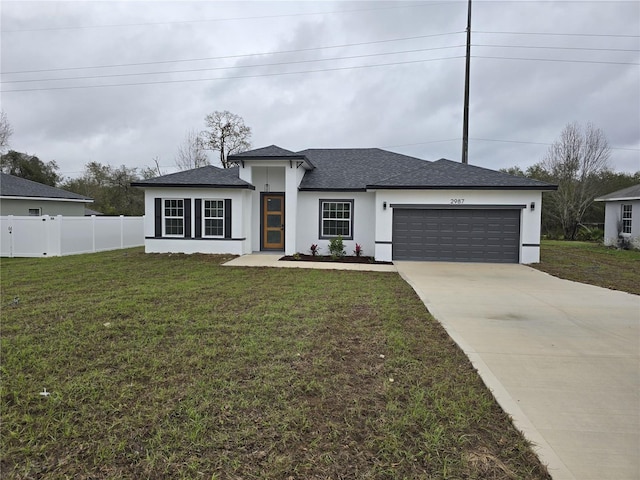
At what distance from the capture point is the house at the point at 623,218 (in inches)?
795

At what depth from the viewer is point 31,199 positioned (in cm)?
2098

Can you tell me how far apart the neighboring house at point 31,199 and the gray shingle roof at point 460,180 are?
62.6ft

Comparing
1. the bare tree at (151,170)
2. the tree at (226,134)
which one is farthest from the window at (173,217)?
the bare tree at (151,170)

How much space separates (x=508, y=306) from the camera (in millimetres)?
7516

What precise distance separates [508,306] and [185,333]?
611cm

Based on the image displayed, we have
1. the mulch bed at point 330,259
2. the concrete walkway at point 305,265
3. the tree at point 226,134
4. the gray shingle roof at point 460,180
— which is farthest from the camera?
the tree at point 226,134

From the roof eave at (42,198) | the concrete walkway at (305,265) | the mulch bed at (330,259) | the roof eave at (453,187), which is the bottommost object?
the concrete walkway at (305,265)

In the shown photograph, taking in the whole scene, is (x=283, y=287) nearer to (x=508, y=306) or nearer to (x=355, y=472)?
(x=508, y=306)

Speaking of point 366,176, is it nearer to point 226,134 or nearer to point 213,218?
point 213,218

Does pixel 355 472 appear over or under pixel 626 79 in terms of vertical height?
under

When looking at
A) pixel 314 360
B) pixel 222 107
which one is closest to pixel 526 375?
pixel 314 360

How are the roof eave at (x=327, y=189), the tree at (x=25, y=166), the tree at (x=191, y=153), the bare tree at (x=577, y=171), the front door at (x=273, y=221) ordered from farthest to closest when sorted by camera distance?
the tree at (x=191, y=153) → the tree at (x=25, y=166) → the bare tree at (x=577, y=171) → the front door at (x=273, y=221) → the roof eave at (x=327, y=189)

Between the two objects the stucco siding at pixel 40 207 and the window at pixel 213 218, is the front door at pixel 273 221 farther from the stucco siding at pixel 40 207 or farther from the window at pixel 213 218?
the stucco siding at pixel 40 207

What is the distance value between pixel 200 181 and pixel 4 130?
28170 millimetres
